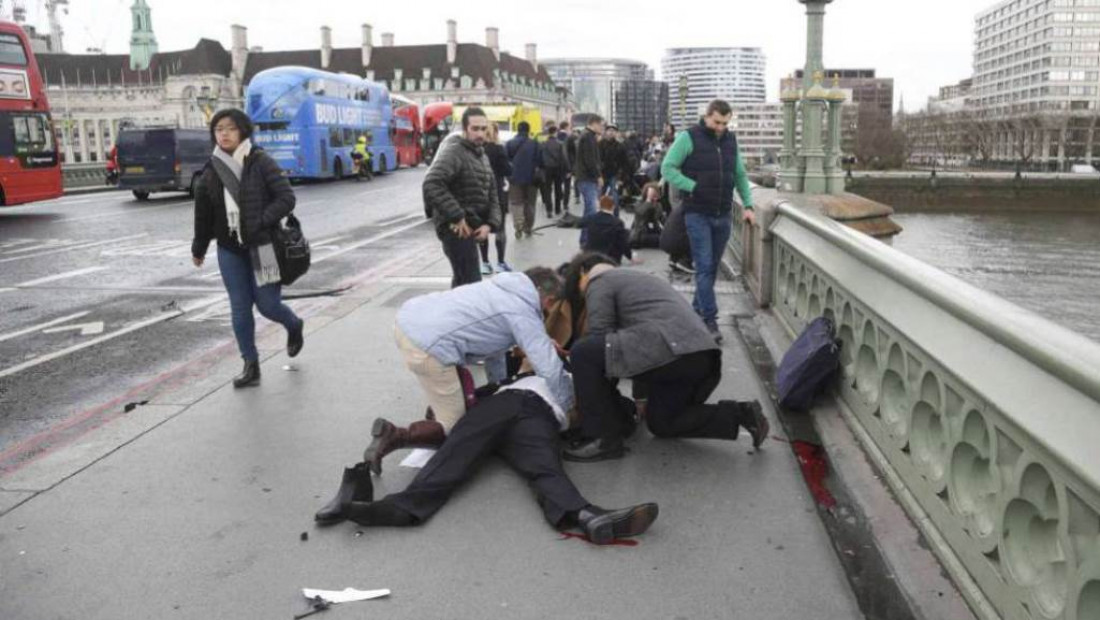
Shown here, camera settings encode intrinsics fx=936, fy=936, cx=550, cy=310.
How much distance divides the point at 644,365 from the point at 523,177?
1056cm

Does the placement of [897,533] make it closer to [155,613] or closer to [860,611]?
[860,611]

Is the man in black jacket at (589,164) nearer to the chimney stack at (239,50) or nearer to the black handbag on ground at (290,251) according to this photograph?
the black handbag on ground at (290,251)

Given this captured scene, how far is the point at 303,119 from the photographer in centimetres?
3341

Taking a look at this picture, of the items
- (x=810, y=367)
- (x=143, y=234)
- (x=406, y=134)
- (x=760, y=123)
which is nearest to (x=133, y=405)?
(x=810, y=367)

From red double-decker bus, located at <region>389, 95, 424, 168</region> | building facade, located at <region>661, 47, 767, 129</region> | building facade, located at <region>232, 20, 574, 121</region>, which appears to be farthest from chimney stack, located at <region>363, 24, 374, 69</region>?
red double-decker bus, located at <region>389, 95, 424, 168</region>

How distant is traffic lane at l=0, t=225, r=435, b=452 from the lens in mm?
6051

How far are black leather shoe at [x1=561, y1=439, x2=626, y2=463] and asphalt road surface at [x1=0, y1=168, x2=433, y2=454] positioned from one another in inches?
126

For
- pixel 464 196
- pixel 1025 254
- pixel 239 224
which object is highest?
pixel 464 196

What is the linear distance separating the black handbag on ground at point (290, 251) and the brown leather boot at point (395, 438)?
2.04 metres

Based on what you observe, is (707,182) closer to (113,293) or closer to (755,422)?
(755,422)

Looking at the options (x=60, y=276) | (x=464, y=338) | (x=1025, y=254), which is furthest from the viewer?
(x=1025, y=254)

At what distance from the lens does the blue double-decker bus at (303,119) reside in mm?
33094

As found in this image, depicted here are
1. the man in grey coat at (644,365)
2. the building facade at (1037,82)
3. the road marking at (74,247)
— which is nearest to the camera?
the man in grey coat at (644,365)

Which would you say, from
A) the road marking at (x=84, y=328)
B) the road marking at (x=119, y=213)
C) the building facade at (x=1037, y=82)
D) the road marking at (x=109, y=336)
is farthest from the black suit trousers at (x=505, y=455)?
the building facade at (x=1037, y=82)
